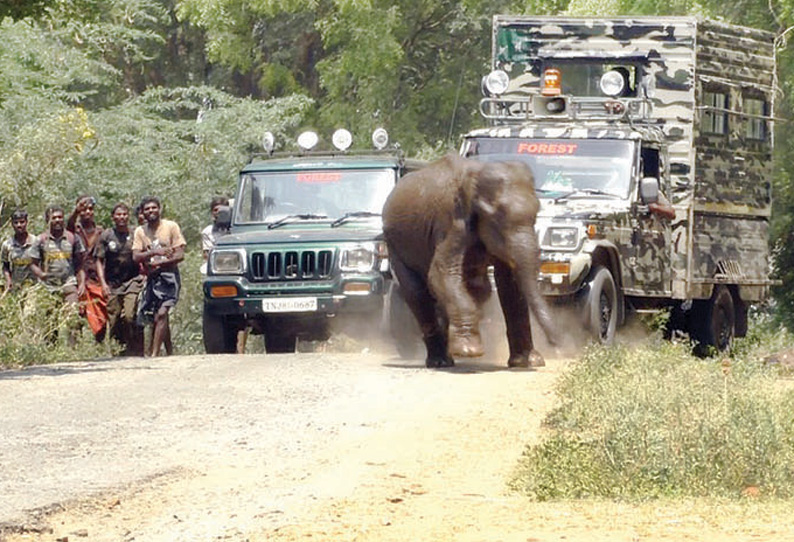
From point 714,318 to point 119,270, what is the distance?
21.3ft

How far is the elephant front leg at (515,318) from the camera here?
16.5 meters

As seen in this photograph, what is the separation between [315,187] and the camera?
21.0 metres

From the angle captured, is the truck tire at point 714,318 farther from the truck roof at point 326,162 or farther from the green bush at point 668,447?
the green bush at point 668,447

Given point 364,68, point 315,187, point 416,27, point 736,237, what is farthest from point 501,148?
point 416,27

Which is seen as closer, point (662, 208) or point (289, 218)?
point (662, 208)

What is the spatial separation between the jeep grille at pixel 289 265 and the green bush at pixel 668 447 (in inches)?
295

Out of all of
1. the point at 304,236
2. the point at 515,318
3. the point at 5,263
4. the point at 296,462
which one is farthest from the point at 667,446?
the point at 5,263

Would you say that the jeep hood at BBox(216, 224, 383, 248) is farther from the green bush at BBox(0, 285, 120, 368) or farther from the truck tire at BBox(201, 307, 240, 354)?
the green bush at BBox(0, 285, 120, 368)

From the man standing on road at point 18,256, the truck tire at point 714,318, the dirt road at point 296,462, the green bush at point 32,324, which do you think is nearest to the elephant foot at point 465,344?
the dirt road at point 296,462

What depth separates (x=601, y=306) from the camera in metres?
18.6

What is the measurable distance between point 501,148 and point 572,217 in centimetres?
155

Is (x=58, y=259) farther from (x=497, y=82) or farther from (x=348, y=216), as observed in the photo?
(x=497, y=82)

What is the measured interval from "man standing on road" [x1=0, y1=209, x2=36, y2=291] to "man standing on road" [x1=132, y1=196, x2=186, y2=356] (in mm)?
1069

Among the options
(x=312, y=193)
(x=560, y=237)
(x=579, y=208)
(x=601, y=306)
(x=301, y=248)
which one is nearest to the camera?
(x=560, y=237)
